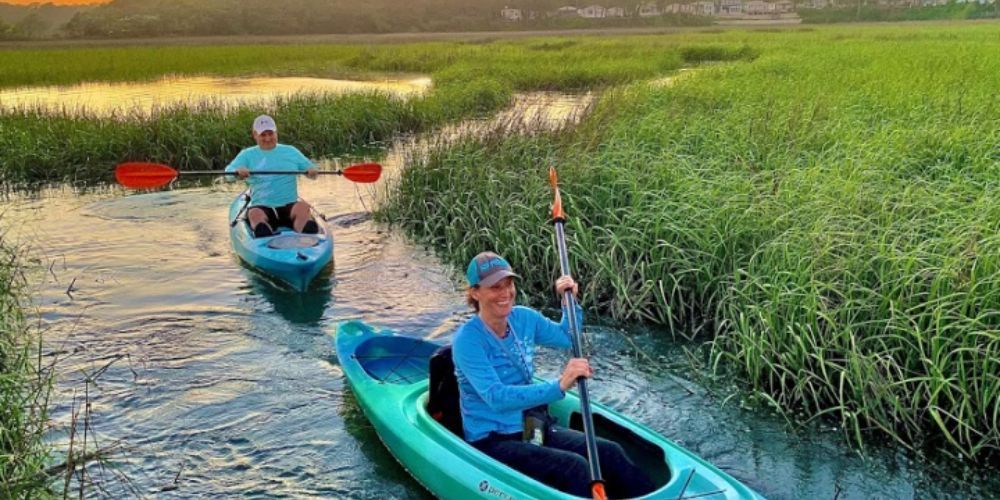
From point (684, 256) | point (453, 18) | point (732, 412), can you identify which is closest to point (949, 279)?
point (732, 412)

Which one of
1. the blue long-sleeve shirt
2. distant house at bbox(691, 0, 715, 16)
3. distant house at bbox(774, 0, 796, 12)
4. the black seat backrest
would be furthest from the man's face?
distant house at bbox(774, 0, 796, 12)

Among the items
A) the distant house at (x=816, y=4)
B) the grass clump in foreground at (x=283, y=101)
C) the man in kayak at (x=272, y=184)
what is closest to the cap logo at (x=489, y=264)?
the man in kayak at (x=272, y=184)

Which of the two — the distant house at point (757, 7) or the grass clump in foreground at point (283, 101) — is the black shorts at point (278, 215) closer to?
the grass clump in foreground at point (283, 101)

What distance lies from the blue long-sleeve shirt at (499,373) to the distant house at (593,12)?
89.5 m

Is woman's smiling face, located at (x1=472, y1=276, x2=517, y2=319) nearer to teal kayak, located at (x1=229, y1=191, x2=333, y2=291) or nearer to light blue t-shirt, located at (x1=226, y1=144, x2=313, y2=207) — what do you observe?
teal kayak, located at (x1=229, y1=191, x2=333, y2=291)

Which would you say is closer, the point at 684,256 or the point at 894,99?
the point at 684,256

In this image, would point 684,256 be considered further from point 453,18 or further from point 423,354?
point 453,18

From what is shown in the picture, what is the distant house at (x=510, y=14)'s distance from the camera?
85.1m

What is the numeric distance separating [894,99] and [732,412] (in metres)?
6.88

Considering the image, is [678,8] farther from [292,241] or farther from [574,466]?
[574,466]

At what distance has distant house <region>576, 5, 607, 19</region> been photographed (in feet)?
298

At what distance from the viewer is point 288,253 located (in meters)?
7.71

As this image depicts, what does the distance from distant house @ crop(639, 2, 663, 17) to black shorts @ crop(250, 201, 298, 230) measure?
85.5 metres

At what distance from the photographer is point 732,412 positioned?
5.35 metres
